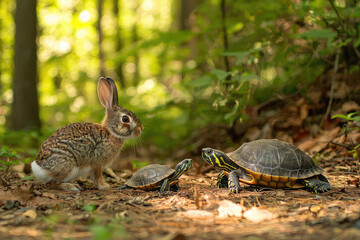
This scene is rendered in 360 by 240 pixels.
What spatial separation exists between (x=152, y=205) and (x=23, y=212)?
1.27m

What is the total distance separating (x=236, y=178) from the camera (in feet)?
13.6

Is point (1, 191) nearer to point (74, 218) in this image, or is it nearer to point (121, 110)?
point (74, 218)

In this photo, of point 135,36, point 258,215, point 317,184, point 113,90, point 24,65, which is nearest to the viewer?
point 258,215

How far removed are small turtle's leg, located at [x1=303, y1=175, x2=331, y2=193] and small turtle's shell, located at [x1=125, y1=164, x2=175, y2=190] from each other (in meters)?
1.75

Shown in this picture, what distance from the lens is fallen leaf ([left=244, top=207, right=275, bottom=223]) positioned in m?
2.89

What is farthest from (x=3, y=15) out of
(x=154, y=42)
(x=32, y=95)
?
(x=154, y=42)

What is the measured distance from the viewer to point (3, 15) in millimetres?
18516

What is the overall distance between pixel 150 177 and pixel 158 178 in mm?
120

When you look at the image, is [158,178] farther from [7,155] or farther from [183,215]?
[7,155]

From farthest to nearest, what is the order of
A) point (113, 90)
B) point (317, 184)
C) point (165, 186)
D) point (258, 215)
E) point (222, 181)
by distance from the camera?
point (113, 90) < point (222, 181) < point (165, 186) < point (317, 184) < point (258, 215)

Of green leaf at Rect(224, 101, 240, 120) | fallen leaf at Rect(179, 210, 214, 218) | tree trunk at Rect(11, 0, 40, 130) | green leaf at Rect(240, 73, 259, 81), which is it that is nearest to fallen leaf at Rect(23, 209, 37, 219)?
fallen leaf at Rect(179, 210, 214, 218)

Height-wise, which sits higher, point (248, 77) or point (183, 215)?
point (248, 77)

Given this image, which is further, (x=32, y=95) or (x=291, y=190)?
(x=32, y=95)

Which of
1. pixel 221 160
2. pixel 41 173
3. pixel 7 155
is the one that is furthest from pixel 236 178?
pixel 7 155
